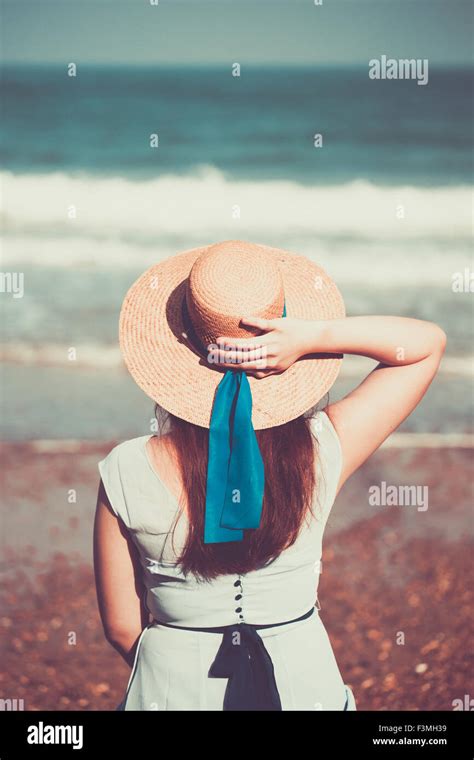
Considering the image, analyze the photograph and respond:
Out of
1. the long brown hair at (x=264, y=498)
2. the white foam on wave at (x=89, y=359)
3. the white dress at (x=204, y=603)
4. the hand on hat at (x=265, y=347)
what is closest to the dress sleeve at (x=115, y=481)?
the white dress at (x=204, y=603)

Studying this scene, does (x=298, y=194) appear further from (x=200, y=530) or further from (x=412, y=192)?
(x=200, y=530)

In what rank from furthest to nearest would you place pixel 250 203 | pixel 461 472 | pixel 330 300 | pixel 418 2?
1. pixel 418 2
2. pixel 250 203
3. pixel 461 472
4. pixel 330 300

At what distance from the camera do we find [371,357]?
1.88 metres

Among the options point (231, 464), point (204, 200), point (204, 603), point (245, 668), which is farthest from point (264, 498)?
point (204, 200)

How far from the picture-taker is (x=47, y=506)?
217 inches

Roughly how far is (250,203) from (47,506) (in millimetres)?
7980

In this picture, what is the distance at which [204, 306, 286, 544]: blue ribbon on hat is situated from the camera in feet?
5.52

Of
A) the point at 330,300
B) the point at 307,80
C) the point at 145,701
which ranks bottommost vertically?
the point at 145,701

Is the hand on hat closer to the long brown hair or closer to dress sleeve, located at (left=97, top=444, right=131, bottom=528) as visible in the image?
the long brown hair

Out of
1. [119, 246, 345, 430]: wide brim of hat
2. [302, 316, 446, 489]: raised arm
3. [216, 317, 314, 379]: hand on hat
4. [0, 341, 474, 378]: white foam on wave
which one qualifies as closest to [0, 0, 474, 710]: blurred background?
[0, 341, 474, 378]: white foam on wave

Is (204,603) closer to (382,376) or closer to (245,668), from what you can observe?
(245,668)

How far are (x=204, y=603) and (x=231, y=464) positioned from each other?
316 millimetres

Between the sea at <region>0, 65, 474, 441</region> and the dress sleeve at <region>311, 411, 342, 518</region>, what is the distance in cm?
478
